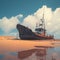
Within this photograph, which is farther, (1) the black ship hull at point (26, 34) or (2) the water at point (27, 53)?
(1) the black ship hull at point (26, 34)

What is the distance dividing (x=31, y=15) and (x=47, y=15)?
1671 mm

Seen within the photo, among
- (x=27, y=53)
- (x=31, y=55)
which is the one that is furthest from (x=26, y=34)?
(x=31, y=55)

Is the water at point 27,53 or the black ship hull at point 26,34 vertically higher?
the black ship hull at point 26,34

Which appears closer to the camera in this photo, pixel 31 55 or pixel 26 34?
pixel 31 55

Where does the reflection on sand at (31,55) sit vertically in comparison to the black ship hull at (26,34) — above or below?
below

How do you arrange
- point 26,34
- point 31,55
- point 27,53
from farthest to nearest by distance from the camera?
point 26,34 → point 27,53 → point 31,55

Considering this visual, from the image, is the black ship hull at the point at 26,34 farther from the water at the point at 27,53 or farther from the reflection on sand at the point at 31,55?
the reflection on sand at the point at 31,55

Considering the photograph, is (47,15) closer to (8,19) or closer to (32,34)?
(32,34)

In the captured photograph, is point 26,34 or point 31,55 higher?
point 26,34

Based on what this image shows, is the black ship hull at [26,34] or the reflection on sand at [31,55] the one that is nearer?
the reflection on sand at [31,55]

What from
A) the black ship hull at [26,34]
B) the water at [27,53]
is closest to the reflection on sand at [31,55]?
the water at [27,53]

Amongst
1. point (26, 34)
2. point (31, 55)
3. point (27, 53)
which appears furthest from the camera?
point (26, 34)

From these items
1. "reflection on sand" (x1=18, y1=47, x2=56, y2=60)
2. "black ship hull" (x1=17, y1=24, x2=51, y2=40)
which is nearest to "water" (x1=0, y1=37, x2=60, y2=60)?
"reflection on sand" (x1=18, y1=47, x2=56, y2=60)

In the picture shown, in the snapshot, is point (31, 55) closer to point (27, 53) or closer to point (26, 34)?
point (27, 53)
